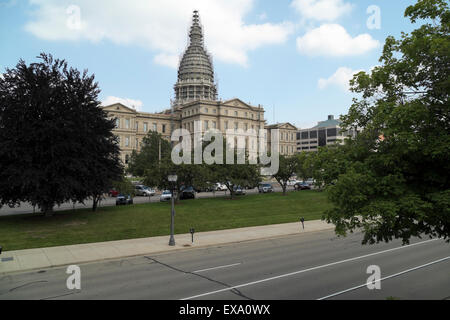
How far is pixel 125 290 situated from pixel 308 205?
31467mm

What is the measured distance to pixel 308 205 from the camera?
133 feet

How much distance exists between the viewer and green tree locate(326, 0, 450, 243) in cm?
834

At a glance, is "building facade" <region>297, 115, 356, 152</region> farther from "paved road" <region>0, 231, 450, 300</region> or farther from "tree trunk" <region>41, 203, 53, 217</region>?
"paved road" <region>0, 231, 450, 300</region>

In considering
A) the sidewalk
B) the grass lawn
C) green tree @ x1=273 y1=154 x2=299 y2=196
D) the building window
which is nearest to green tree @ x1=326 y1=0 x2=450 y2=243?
the sidewalk

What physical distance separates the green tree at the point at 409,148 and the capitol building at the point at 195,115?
91.5 meters

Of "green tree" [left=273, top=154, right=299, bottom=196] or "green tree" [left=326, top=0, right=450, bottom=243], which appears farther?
"green tree" [left=273, top=154, right=299, bottom=196]

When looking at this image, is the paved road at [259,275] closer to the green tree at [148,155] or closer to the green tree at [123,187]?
the green tree at [123,187]

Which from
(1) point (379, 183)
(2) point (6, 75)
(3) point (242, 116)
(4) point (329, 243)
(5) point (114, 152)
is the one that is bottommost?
(4) point (329, 243)

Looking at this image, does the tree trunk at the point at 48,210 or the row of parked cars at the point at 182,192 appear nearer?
the tree trunk at the point at 48,210

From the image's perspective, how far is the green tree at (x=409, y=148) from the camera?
834 centimetres

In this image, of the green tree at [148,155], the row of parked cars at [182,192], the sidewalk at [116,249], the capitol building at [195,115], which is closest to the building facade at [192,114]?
the capitol building at [195,115]

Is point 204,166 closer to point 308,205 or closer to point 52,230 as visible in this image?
point 308,205

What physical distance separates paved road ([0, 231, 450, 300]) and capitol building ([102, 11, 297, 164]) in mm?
84631
